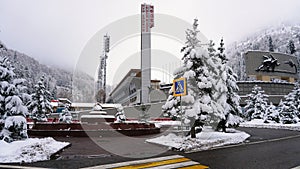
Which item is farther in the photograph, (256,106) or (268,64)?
(268,64)

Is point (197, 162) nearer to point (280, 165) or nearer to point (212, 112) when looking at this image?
point (280, 165)

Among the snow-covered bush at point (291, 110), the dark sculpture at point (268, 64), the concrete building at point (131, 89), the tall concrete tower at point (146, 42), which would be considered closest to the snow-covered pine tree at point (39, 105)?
the snow-covered bush at point (291, 110)

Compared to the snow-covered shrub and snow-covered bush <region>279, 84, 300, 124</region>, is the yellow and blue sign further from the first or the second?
snow-covered bush <region>279, 84, 300, 124</region>

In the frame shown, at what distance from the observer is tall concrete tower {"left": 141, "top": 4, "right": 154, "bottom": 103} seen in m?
72.8

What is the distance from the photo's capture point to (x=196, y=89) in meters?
14.7

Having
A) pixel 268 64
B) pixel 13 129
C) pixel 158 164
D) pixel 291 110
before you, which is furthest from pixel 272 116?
pixel 13 129

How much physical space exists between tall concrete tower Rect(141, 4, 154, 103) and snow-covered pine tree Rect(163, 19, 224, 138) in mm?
56696

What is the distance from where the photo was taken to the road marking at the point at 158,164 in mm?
7854

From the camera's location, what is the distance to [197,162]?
8.57 metres

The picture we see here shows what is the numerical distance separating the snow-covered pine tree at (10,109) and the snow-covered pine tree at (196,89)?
846cm

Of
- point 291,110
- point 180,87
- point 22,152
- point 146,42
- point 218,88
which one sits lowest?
point 22,152

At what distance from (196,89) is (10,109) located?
10.9 meters

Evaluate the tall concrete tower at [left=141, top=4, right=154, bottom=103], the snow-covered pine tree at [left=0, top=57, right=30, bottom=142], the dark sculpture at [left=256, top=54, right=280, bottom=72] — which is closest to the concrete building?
the tall concrete tower at [left=141, top=4, right=154, bottom=103]

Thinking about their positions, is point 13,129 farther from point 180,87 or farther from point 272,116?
point 272,116
